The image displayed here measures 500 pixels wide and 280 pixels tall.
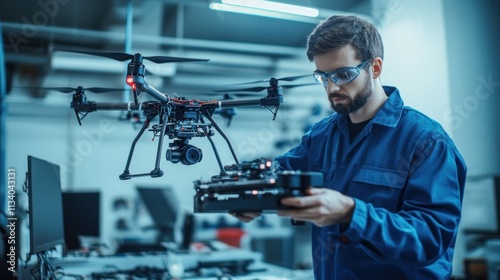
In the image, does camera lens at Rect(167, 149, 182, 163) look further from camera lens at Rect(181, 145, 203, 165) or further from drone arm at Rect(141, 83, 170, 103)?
drone arm at Rect(141, 83, 170, 103)

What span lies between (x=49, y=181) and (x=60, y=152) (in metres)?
4.20

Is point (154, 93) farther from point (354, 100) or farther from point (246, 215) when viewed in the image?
point (354, 100)

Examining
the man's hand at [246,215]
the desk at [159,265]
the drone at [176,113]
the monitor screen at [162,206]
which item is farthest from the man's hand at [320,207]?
the monitor screen at [162,206]

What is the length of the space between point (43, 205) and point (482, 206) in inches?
118

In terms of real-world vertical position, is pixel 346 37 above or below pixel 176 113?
above

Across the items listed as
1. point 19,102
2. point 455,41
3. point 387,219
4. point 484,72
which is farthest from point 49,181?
point 19,102

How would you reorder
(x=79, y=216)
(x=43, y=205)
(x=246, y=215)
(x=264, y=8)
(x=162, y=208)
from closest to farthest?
(x=246, y=215) < (x=43, y=205) < (x=79, y=216) < (x=264, y=8) < (x=162, y=208)

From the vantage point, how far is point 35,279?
1.64m

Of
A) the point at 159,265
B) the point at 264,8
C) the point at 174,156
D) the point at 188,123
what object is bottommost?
the point at 159,265

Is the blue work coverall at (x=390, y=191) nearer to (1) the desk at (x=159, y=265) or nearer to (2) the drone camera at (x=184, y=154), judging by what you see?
(2) the drone camera at (x=184, y=154)

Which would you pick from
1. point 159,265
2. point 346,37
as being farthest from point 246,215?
point 159,265

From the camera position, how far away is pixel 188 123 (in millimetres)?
1369

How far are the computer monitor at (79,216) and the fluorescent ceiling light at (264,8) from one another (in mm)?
1695

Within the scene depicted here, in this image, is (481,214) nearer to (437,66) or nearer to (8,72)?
(437,66)
